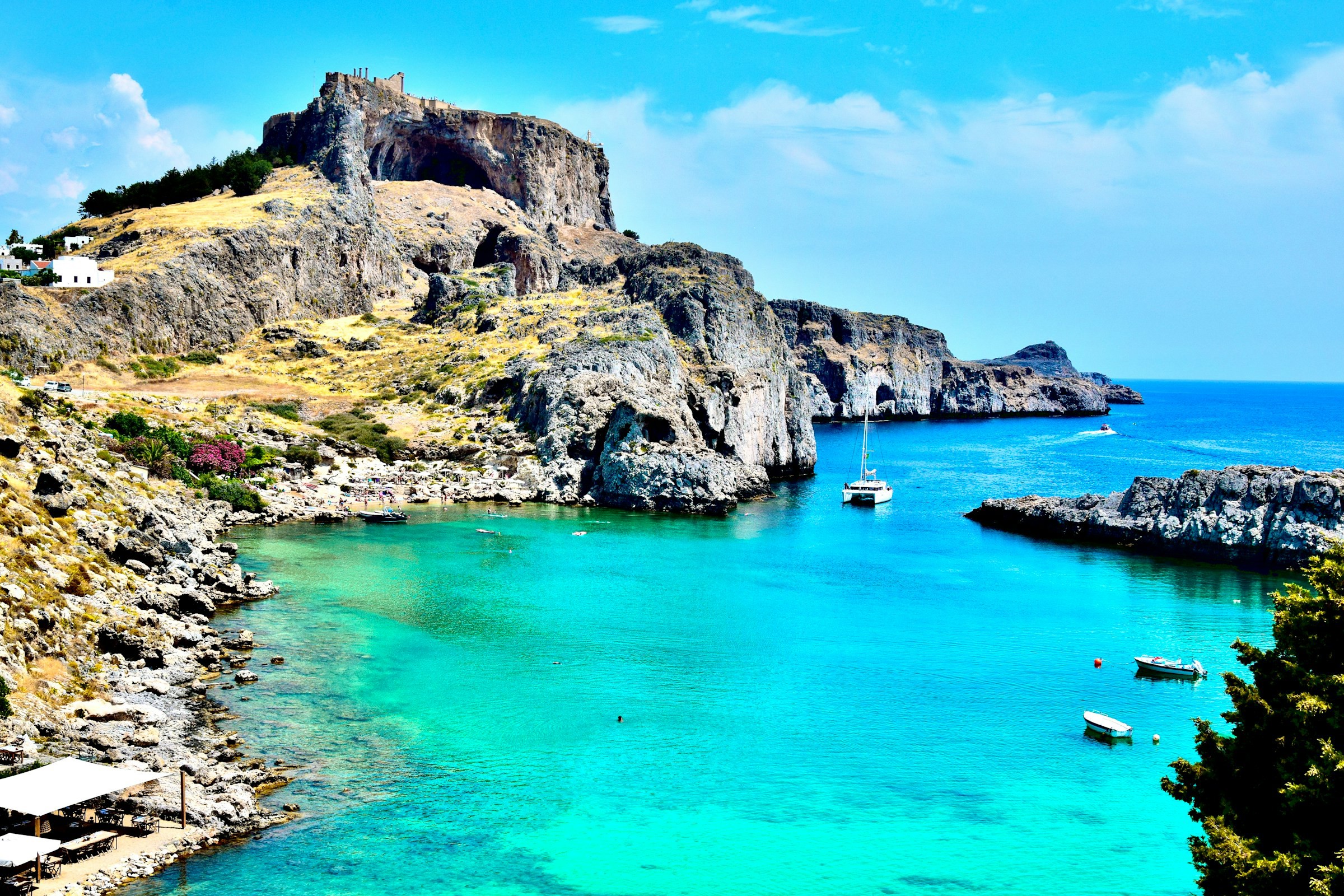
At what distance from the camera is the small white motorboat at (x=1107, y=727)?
135 ft

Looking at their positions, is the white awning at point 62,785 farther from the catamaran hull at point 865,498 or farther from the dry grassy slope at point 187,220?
the dry grassy slope at point 187,220

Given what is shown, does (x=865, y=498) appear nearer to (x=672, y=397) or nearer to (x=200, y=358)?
(x=672, y=397)

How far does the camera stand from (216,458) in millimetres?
82438

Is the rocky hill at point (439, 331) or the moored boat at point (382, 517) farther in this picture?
the rocky hill at point (439, 331)

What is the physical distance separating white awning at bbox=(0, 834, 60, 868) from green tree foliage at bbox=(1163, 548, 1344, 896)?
90.1 ft

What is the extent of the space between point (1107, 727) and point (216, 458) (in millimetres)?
69877

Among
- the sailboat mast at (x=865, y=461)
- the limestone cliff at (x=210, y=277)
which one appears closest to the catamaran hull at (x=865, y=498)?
the sailboat mast at (x=865, y=461)

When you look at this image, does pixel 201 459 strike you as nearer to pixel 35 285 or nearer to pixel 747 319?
pixel 35 285

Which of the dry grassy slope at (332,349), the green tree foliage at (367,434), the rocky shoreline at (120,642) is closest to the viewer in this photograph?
the rocky shoreline at (120,642)

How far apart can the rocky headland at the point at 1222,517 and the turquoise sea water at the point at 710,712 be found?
3460 millimetres

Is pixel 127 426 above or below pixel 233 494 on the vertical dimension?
above

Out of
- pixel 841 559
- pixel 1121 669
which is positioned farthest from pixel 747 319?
pixel 1121 669

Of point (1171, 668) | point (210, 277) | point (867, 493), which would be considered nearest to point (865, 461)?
point (867, 493)

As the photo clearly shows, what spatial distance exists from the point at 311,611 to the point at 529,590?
13576 mm
